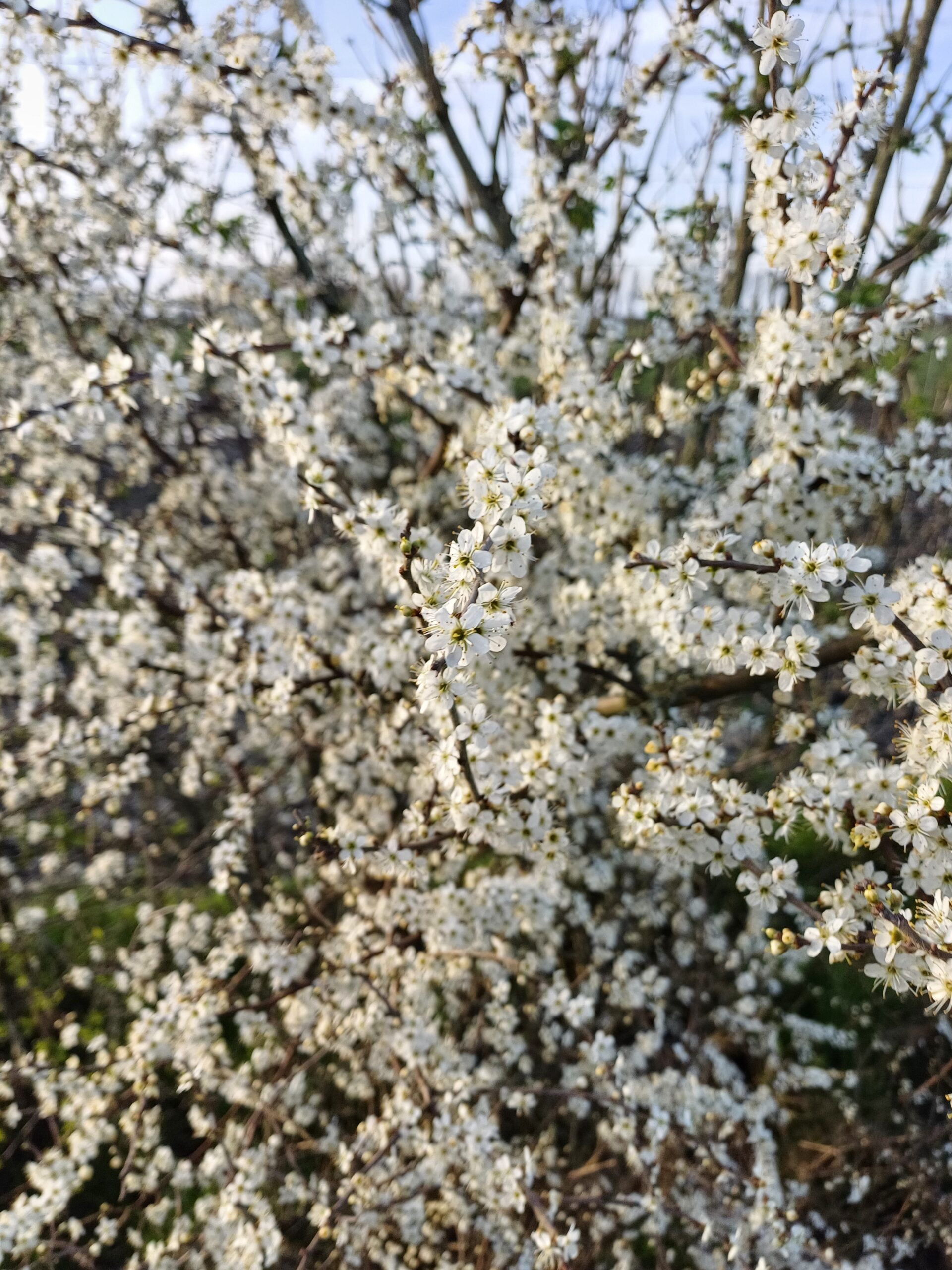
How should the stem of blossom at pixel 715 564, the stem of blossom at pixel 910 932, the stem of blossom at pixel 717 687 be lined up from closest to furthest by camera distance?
the stem of blossom at pixel 910 932 < the stem of blossom at pixel 715 564 < the stem of blossom at pixel 717 687

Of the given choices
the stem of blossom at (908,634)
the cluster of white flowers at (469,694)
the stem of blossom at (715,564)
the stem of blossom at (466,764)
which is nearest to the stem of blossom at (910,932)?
the cluster of white flowers at (469,694)

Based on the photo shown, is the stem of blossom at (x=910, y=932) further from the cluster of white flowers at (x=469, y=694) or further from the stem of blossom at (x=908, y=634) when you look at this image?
the stem of blossom at (x=908, y=634)

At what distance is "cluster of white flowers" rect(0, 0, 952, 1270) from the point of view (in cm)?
258

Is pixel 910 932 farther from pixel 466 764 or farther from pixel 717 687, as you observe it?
pixel 717 687

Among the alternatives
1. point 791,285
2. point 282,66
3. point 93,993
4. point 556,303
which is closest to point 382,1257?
point 93,993

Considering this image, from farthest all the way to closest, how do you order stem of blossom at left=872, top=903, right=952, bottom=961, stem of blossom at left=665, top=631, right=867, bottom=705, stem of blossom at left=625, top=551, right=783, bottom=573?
stem of blossom at left=665, top=631, right=867, bottom=705, stem of blossom at left=625, top=551, right=783, bottom=573, stem of blossom at left=872, top=903, right=952, bottom=961

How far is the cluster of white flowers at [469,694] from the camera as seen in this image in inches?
102

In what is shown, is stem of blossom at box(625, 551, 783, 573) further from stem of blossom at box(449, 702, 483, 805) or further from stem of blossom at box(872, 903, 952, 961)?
stem of blossom at box(872, 903, 952, 961)

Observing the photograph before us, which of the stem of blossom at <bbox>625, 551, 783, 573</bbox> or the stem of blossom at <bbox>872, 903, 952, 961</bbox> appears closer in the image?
the stem of blossom at <bbox>872, 903, 952, 961</bbox>

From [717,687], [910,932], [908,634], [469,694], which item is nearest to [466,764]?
[469,694]

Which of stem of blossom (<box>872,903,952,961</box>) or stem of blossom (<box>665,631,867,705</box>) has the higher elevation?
stem of blossom (<box>665,631,867,705</box>)

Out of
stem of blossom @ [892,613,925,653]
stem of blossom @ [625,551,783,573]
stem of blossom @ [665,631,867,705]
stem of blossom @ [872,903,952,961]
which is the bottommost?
stem of blossom @ [872,903,952,961]

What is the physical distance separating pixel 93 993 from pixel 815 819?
5673mm

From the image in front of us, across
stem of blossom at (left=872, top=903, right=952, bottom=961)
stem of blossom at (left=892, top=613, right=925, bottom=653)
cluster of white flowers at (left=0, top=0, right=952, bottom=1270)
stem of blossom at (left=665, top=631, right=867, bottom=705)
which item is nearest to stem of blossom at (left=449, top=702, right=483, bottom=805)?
cluster of white flowers at (left=0, top=0, right=952, bottom=1270)
